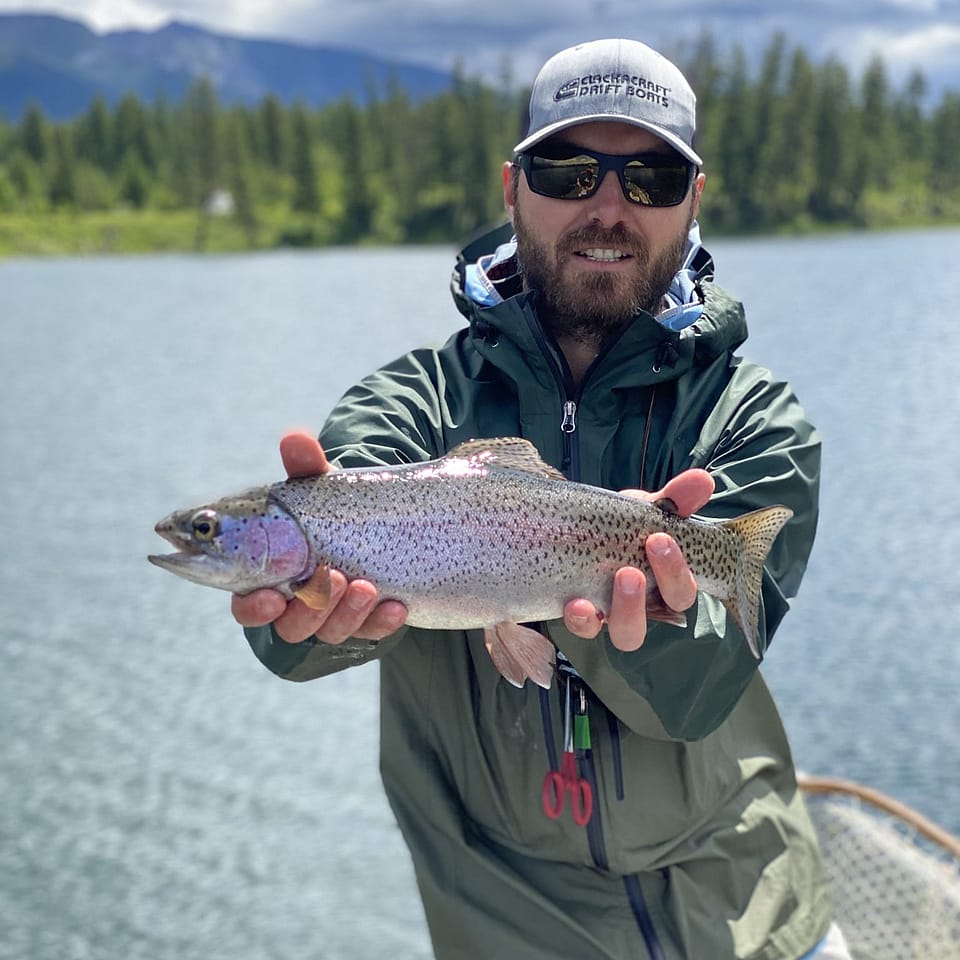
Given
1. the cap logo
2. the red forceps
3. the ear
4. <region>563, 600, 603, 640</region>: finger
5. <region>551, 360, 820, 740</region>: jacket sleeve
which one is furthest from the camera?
the ear

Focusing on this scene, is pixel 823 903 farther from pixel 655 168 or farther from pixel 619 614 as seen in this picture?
pixel 655 168

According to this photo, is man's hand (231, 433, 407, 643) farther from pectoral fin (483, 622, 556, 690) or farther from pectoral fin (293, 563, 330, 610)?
pectoral fin (483, 622, 556, 690)

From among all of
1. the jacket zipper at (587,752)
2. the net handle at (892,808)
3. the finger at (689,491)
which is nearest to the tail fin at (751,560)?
the finger at (689,491)

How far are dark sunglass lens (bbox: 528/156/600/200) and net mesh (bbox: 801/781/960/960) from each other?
4.66m

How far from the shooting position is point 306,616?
3.19 m

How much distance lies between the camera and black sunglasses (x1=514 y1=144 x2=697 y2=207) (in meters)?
3.87

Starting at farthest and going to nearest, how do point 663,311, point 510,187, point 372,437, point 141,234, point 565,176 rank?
point 141,234
point 510,187
point 663,311
point 565,176
point 372,437

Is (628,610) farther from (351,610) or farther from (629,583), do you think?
(351,610)

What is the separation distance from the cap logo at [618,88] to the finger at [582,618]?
5.76 ft

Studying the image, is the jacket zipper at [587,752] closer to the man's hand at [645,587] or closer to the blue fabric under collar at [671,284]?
the blue fabric under collar at [671,284]

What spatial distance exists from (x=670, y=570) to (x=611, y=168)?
1501 mm

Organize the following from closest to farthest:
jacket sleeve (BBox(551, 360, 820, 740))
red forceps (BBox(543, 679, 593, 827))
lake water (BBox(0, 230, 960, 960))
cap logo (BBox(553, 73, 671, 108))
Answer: jacket sleeve (BBox(551, 360, 820, 740)) → red forceps (BBox(543, 679, 593, 827)) → cap logo (BBox(553, 73, 671, 108)) → lake water (BBox(0, 230, 960, 960))

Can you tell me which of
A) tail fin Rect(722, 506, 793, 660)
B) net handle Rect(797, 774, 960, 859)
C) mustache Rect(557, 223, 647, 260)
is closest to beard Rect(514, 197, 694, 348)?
mustache Rect(557, 223, 647, 260)

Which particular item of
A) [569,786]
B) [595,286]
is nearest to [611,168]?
[595,286]
